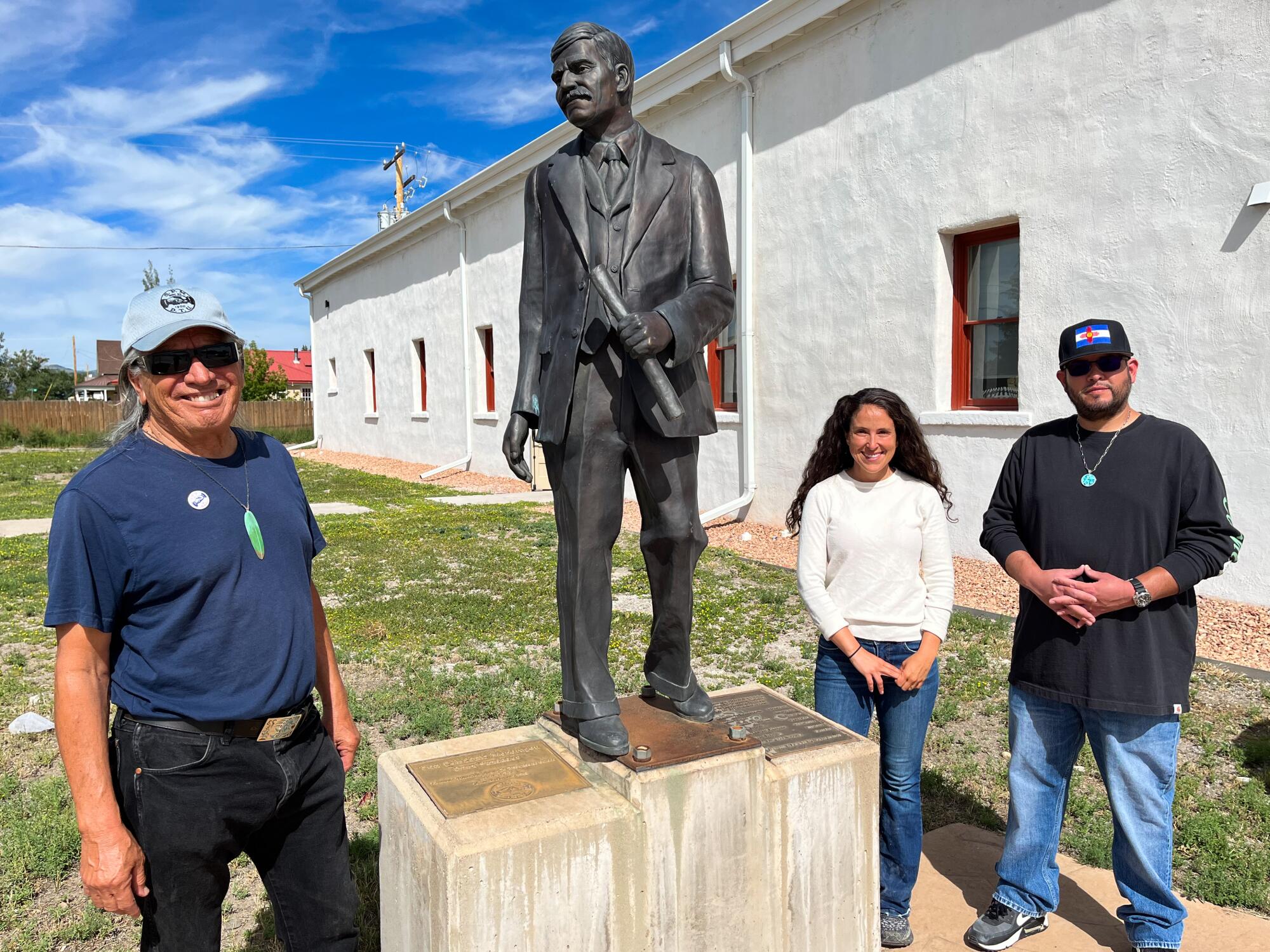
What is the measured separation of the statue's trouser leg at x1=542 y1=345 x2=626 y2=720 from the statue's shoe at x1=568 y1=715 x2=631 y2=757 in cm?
2

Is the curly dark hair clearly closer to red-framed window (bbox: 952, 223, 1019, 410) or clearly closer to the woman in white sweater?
the woman in white sweater

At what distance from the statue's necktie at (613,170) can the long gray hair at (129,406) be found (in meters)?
1.11

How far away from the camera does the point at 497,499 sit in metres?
13.5

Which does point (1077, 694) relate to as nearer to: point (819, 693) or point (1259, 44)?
point (819, 693)

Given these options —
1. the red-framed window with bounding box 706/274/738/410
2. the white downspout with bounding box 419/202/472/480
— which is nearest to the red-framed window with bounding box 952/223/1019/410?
the red-framed window with bounding box 706/274/738/410

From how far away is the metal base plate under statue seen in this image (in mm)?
2203

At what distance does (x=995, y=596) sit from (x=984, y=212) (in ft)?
10.1

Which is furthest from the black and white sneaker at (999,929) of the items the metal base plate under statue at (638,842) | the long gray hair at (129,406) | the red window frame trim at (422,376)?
the red window frame trim at (422,376)

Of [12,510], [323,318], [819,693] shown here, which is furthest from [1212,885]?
[323,318]

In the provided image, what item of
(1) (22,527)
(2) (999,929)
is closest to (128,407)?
(2) (999,929)

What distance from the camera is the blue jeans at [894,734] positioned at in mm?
2840

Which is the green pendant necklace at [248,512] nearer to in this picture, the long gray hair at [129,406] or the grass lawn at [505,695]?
the long gray hair at [129,406]

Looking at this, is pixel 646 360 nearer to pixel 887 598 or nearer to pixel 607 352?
pixel 607 352

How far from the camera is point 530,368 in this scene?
2.75 meters
